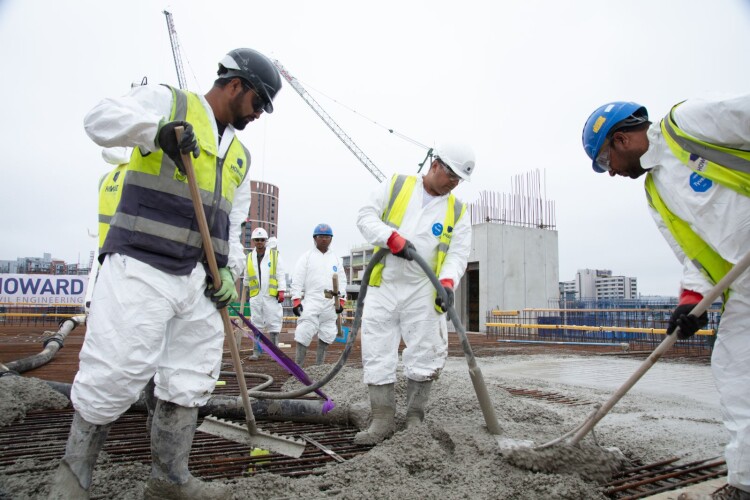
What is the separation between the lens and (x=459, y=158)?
3.16 meters

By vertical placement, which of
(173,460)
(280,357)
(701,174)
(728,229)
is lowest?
(173,460)

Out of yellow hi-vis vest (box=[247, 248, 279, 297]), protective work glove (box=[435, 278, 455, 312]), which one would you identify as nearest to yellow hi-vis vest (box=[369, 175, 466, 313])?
protective work glove (box=[435, 278, 455, 312])

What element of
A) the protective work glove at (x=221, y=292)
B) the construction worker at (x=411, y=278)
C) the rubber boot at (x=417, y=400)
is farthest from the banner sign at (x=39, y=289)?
the protective work glove at (x=221, y=292)

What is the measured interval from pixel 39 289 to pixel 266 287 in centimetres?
1658

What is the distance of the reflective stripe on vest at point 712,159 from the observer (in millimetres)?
1755

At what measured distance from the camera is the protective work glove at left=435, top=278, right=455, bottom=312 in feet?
9.53

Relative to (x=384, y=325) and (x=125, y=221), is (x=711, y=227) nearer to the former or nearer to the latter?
Result: (x=384, y=325)

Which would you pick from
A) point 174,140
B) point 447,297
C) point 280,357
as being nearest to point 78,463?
point 174,140

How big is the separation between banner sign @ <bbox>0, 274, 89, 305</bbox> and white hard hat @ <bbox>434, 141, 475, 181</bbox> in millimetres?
20270

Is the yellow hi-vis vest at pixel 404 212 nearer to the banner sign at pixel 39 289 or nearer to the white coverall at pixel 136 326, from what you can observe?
the white coverall at pixel 136 326

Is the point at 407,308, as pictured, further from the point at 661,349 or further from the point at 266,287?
the point at 266,287

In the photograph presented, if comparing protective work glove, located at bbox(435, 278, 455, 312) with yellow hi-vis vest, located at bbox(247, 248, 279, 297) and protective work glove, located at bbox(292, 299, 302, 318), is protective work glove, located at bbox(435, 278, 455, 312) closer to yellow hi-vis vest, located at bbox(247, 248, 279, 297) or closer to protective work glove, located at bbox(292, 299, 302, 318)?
protective work glove, located at bbox(292, 299, 302, 318)

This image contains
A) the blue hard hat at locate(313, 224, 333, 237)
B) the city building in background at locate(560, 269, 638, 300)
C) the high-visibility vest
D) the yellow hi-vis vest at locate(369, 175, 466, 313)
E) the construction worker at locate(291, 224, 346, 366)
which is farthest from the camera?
the city building in background at locate(560, 269, 638, 300)

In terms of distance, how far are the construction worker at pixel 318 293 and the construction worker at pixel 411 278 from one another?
320 centimetres
